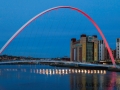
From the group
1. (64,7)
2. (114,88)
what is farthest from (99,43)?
(114,88)

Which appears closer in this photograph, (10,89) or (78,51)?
(10,89)

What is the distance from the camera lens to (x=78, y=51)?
144 meters

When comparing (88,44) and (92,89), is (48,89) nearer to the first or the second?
(92,89)

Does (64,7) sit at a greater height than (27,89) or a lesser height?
greater

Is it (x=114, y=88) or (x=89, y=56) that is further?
(x=89, y=56)

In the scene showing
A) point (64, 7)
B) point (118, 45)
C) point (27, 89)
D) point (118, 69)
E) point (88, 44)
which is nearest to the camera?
point (27, 89)

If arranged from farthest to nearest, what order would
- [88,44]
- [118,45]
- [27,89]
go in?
[88,44]
[118,45]
[27,89]

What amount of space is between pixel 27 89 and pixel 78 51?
11496cm

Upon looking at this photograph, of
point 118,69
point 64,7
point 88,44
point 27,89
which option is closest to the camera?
point 27,89

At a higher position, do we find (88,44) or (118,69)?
(88,44)

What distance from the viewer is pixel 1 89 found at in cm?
3039

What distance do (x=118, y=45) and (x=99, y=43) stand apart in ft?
61.6

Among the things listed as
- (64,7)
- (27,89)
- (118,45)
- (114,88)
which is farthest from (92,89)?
(118,45)

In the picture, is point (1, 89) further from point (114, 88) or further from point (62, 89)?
point (114, 88)
